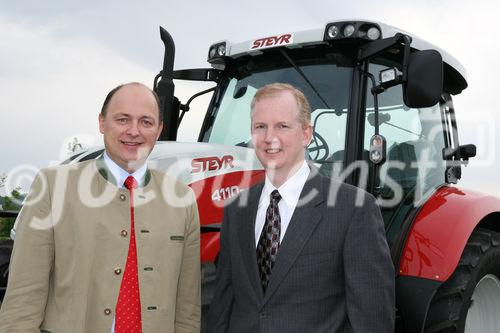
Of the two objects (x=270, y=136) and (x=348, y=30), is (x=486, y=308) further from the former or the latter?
(x=270, y=136)

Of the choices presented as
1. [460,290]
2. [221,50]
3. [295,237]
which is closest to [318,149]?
[221,50]

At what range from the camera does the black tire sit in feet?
11.9

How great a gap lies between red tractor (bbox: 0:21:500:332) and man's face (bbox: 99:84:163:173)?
104 centimetres

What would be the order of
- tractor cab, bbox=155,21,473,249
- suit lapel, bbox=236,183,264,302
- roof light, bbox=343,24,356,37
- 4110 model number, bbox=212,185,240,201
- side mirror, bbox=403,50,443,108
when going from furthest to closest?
roof light, bbox=343,24,356,37, tractor cab, bbox=155,21,473,249, 4110 model number, bbox=212,185,240,201, side mirror, bbox=403,50,443,108, suit lapel, bbox=236,183,264,302

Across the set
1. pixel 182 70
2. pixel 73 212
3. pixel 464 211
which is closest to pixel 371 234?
pixel 73 212

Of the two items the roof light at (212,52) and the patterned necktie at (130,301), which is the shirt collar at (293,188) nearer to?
the patterned necktie at (130,301)

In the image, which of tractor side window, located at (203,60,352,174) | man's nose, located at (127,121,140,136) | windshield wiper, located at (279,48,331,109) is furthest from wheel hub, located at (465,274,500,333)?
man's nose, located at (127,121,140,136)

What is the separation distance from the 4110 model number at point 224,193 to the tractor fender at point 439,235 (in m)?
1.19

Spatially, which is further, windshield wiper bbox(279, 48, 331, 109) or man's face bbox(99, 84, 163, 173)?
windshield wiper bbox(279, 48, 331, 109)

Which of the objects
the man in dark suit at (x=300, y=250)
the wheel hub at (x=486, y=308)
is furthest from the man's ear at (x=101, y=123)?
the wheel hub at (x=486, y=308)

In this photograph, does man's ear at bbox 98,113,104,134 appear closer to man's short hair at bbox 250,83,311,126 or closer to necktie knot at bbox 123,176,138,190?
necktie knot at bbox 123,176,138,190

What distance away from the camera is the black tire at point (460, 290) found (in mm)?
3615

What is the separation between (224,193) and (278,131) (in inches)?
53.2

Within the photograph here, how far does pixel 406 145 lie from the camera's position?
4.10 metres
